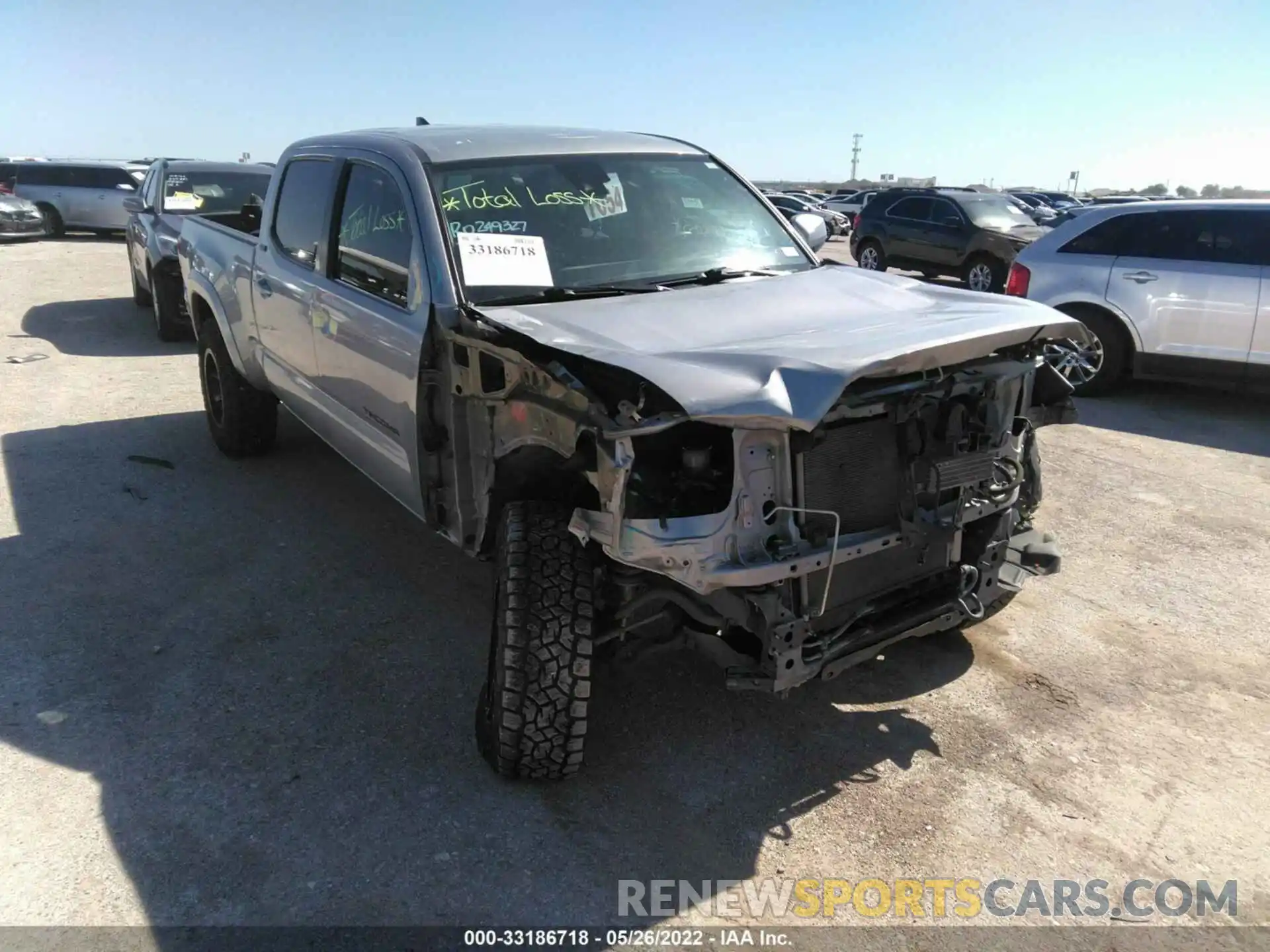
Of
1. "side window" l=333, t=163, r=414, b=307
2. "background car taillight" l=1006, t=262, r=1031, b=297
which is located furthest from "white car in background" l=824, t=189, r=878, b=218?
"side window" l=333, t=163, r=414, b=307

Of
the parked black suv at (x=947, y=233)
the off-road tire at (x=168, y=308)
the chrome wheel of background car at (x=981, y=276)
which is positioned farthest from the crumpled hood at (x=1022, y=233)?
the off-road tire at (x=168, y=308)

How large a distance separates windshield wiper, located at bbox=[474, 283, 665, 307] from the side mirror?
4.71 feet

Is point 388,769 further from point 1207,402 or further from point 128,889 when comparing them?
point 1207,402

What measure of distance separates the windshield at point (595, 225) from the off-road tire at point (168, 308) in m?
7.33

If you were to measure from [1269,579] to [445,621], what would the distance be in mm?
3925

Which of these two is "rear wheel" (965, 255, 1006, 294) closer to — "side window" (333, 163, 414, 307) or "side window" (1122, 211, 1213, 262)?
"side window" (1122, 211, 1213, 262)

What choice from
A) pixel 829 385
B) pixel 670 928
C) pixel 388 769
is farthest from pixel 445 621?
pixel 829 385

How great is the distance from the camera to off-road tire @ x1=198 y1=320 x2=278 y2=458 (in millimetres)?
6164

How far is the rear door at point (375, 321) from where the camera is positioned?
145 inches

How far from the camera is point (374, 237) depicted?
407cm

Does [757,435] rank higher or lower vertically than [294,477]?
higher

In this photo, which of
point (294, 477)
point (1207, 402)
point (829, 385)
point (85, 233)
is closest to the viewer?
point (829, 385)

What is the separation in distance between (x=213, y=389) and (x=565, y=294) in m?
3.86

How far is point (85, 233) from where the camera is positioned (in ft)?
80.4
